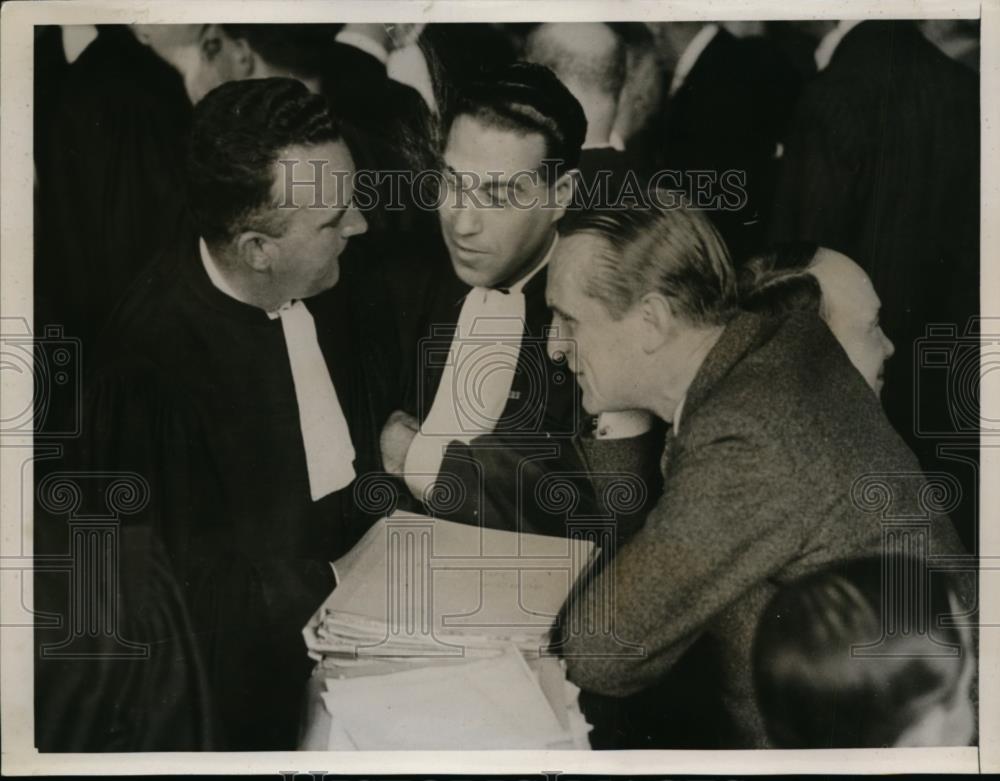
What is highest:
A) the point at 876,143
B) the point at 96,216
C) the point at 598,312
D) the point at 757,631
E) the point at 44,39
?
the point at 44,39

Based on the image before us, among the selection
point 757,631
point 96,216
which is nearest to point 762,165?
point 757,631

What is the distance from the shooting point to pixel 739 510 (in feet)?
6.52

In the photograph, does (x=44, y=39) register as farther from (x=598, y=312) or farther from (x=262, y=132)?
(x=598, y=312)

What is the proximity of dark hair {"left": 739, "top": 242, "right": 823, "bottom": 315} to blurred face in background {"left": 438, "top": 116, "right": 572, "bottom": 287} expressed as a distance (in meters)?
0.44

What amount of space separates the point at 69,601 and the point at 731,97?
1856 millimetres

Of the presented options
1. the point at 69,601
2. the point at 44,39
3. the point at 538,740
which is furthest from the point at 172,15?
the point at 538,740

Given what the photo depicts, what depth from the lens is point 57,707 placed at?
2.08 meters

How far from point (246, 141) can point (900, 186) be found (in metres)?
1.46

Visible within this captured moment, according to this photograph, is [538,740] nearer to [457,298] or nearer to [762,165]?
[457,298]

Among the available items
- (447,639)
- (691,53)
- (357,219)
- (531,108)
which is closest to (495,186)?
(531,108)

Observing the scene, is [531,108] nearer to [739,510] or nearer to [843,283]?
[843,283]

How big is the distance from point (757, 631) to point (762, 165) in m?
1.03

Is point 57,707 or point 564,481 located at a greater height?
point 564,481

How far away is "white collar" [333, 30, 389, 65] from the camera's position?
2035 millimetres
